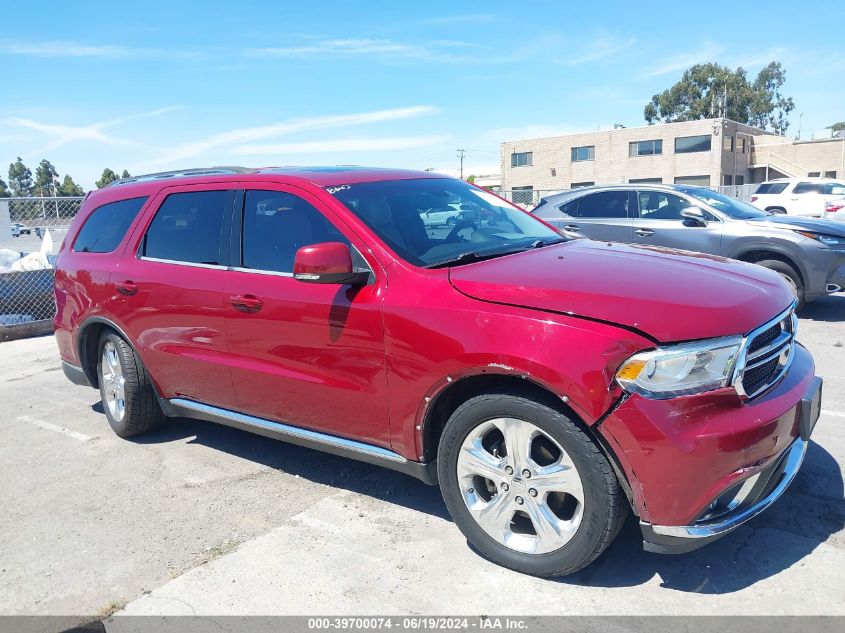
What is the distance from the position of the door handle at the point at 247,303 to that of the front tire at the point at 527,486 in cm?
139

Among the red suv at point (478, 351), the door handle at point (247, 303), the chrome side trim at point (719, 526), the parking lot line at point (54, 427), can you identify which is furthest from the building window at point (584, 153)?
the chrome side trim at point (719, 526)

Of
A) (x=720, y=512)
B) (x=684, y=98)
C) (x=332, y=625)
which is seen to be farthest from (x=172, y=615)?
(x=684, y=98)

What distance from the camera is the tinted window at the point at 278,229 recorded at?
385 cm

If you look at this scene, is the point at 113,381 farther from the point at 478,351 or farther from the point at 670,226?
the point at 670,226

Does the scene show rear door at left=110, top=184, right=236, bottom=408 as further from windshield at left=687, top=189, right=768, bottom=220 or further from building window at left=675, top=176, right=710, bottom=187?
building window at left=675, top=176, right=710, bottom=187

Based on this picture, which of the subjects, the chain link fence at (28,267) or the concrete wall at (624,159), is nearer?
the chain link fence at (28,267)

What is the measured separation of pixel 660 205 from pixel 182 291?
6.80 meters

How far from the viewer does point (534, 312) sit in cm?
290

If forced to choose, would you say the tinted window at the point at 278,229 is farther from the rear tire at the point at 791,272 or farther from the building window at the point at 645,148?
the building window at the point at 645,148

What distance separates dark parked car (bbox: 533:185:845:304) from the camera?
311 inches

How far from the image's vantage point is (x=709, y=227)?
8.64 metres

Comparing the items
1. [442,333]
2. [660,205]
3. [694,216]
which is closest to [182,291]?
[442,333]

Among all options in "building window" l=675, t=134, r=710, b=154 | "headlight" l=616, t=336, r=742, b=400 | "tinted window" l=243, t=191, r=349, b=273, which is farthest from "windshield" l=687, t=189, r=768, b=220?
"building window" l=675, t=134, r=710, b=154

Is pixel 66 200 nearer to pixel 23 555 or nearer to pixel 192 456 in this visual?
pixel 192 456
